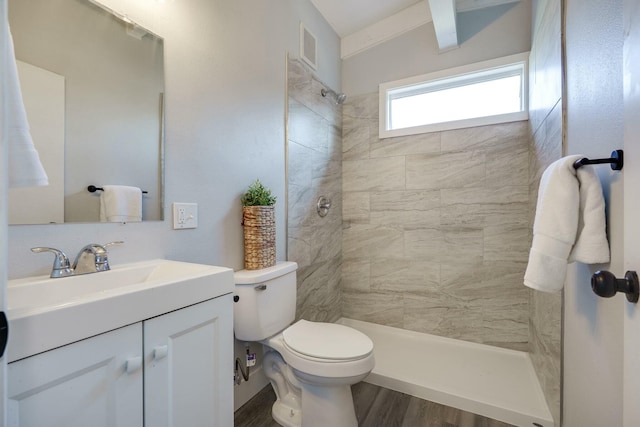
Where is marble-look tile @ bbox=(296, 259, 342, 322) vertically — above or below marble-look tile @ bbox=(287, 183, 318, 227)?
below

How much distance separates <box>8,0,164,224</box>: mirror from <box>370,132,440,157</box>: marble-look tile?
1866 millimetres

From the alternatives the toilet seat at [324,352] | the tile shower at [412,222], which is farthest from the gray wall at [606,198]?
the toilet seat at [324,352]

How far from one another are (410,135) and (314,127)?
89cm

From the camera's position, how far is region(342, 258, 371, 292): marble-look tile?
8.50 ft

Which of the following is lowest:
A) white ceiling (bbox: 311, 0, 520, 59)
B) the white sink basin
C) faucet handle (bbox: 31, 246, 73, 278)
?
the white sink basin

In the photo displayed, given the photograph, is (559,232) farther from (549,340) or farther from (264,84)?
(264,84)

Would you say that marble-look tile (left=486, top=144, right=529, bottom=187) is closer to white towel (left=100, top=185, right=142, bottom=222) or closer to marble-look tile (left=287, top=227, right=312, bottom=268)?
marble-look tile (left=287, top=227, right=312, bottom=268)

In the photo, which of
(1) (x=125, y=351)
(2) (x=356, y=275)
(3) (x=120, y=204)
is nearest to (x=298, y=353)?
(1) (x=125, y=351)

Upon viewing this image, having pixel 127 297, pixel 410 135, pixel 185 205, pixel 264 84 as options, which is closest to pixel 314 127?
pixel 264 84

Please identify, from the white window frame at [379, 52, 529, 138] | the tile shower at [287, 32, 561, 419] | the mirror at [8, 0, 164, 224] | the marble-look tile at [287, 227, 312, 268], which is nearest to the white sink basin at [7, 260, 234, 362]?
the mirror at [8, 0, 164, 224]

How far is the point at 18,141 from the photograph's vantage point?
674mm

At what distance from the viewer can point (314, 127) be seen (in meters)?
2.23

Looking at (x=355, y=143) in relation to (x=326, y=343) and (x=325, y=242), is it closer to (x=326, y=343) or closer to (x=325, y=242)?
(x=325, y=242)

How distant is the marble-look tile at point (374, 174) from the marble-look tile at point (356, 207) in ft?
0.19
